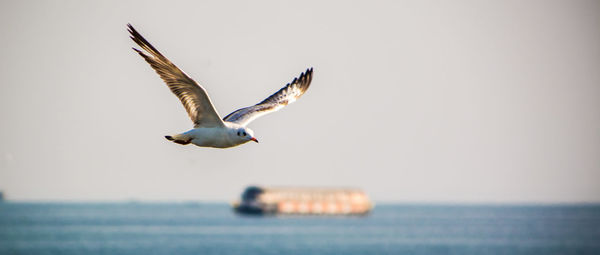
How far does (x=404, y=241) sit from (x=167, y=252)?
37.9 metres

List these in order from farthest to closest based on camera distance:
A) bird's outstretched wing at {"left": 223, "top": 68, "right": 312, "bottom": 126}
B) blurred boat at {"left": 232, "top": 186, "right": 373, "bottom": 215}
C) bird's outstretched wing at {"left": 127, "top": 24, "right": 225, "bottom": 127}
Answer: blurred boat at {"left": 232, "top": 186, "right": 373, "bottom": 215} < bird's outstretched wing at {"left": 223, "top": 68, "right": 312, "bottom": 126} < bird's outstretched wing at {"left": 127, "top": 24, "right": 225, "bottom": 127}

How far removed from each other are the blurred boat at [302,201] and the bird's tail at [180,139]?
115579mm

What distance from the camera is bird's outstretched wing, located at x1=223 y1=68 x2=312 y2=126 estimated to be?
17328 millimetres

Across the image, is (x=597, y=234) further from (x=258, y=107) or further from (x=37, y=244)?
(x=258, y=107)

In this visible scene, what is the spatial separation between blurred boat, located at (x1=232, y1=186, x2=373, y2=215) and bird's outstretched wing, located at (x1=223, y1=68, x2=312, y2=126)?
112 m

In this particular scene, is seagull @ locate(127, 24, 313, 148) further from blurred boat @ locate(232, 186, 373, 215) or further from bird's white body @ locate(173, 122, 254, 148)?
blurred boat @ locate(232, 186, 373, 215)

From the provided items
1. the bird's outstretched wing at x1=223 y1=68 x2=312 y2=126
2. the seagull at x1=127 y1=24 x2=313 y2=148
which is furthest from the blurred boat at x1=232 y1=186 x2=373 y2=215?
the seagull at x1=127 y1=24 x2=313 y2=148

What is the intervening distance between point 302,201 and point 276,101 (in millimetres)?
118201

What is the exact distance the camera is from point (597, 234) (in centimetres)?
14400

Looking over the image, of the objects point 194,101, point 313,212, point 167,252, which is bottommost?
point 194,101

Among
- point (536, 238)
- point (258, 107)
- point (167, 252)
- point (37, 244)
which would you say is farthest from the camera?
point (536, 238)

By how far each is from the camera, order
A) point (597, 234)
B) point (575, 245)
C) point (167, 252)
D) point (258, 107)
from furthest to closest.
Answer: point (597, 234) → point (575, 245) → point (167, 252) → point (258, 107)

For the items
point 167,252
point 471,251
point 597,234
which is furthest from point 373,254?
point 597,234

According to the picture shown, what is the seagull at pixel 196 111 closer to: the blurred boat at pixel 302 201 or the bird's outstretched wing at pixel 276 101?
the bird's outstretched wing at pixel 276 101
